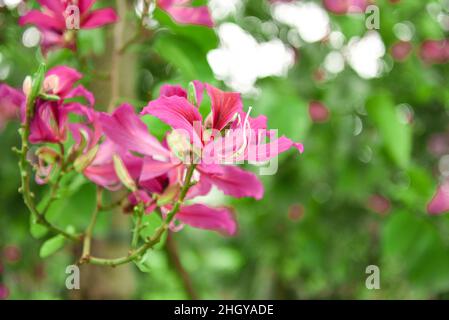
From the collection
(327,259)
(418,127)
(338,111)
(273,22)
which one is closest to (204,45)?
(338,111)

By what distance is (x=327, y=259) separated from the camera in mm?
1710

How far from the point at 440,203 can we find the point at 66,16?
33.9 inches

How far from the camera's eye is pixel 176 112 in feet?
1.32

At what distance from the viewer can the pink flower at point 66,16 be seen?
0.55 metres

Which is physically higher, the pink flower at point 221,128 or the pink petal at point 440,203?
the pink petal at point 440,203

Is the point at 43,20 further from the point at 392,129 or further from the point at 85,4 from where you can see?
the point at 392,129

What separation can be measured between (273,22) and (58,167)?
1.11 meters

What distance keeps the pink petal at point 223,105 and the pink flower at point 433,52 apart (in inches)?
61.1

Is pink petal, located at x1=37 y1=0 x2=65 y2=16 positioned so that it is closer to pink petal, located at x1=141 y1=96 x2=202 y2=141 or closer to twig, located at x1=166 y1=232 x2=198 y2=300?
pink petal, located at x1=141 y1=96 x2=202 y2=141

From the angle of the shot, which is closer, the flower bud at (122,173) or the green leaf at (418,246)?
the flower bud at (122,173)

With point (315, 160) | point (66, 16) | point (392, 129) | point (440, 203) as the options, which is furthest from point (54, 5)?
point (315, 160)

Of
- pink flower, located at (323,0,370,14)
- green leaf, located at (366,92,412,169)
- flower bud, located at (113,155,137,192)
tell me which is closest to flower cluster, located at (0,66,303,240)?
flower bud, located at (113,155,137,192)

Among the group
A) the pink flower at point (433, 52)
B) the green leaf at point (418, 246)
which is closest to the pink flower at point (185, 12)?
the green leaf at point (418, 246)

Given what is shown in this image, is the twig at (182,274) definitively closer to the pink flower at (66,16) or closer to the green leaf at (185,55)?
the green leaf at (185,55)
